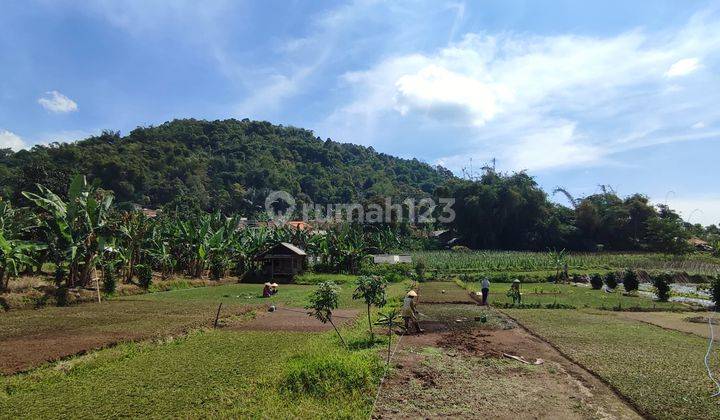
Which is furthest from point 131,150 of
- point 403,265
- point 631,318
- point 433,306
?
point 631,318

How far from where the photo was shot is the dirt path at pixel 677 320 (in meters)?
16.1

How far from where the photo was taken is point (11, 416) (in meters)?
7.14

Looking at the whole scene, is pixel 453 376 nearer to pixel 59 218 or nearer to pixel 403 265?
pixel 59 218

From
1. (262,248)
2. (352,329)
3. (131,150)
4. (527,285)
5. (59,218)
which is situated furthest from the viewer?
(131,150)

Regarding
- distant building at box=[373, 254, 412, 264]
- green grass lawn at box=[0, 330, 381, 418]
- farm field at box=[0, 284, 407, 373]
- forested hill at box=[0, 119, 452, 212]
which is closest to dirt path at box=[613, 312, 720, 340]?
farm field at box=[0, 284, 407, 373]

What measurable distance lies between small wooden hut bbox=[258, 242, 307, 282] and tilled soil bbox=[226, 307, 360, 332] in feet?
55.3

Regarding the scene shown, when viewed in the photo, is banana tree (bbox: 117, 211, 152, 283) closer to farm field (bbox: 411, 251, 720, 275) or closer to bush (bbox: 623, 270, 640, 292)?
farm field (bbox: 411, 251, 720, 275)

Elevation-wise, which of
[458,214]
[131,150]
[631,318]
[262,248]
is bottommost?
[631,318]

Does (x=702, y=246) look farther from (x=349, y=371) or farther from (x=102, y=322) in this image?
(x=102, y=322)

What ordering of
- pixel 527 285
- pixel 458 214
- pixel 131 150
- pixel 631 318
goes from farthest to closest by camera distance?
pixel 131 150 → pixel 458 214 → pixel 527 285 → pixel 631 318

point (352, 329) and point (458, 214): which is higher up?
point (458, 214)

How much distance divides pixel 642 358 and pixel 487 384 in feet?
16.5

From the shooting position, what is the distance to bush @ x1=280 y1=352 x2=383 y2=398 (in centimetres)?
859

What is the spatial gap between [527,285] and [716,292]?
43.9ft
